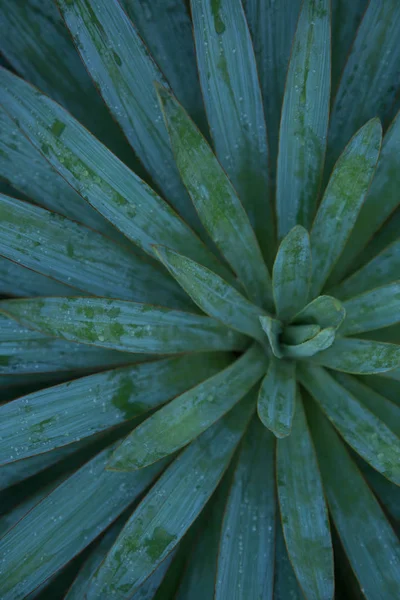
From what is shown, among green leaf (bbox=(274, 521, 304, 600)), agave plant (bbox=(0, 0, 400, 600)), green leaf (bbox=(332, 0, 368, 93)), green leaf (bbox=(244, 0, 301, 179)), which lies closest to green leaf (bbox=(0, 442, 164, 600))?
agave plant (bbox=(0, 0, 400, 600))

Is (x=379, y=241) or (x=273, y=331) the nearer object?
(x=273, y=331)

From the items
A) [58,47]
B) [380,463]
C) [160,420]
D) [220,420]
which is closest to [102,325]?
[160,420]

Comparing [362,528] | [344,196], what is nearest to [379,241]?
[344,196]

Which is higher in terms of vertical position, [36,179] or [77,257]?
[36,179]

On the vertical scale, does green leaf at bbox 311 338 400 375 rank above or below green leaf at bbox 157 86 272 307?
below

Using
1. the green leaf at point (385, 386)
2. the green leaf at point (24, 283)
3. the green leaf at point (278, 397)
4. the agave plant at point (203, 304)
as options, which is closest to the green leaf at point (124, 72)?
the agave plant at point (203, 304)

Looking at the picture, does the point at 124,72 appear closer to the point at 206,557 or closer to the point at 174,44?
the point at 174,44

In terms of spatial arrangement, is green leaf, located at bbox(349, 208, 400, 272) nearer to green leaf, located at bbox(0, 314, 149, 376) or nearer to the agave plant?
the agave plant
